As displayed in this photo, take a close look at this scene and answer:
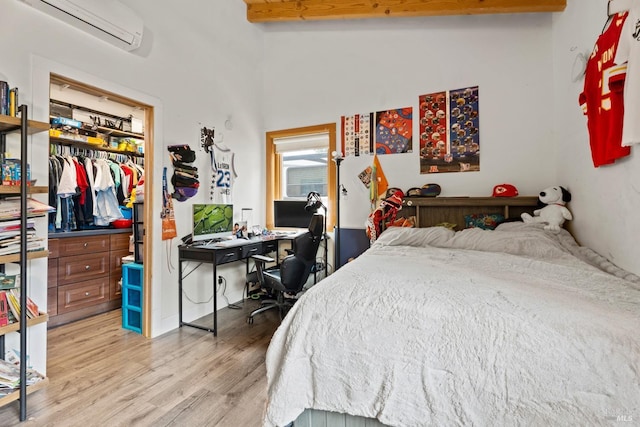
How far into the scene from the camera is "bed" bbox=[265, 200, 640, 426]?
779 mm

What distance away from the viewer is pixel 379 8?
297cm

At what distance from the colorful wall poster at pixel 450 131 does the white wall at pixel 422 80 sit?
7 cm

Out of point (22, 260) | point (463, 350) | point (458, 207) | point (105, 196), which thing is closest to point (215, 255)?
point (22, 260)

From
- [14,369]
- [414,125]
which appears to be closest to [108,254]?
[14,369]

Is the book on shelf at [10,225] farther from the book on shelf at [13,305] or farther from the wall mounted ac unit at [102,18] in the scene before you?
the wall mounted ac unit at [102,18]

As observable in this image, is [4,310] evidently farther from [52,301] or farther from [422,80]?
[422,80]

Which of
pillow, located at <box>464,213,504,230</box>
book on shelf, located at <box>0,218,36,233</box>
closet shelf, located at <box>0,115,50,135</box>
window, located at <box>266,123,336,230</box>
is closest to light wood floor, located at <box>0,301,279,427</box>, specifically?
book on shelf, located at <box>0,218,36,233</box>

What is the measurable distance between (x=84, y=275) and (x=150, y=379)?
1739mm

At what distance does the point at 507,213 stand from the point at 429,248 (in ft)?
3.33

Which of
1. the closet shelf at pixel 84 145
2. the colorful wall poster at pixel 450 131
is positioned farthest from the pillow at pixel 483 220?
the closet shelf at pixel 84 145

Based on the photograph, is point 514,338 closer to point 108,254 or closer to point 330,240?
point 330,240

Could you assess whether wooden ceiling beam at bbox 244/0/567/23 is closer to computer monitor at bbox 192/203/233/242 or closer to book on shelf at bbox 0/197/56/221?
computer monitor at bbox 192/203/233/242

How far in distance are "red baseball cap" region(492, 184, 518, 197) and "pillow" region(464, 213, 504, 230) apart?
0.65 feet

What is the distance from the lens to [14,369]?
1613 mm
